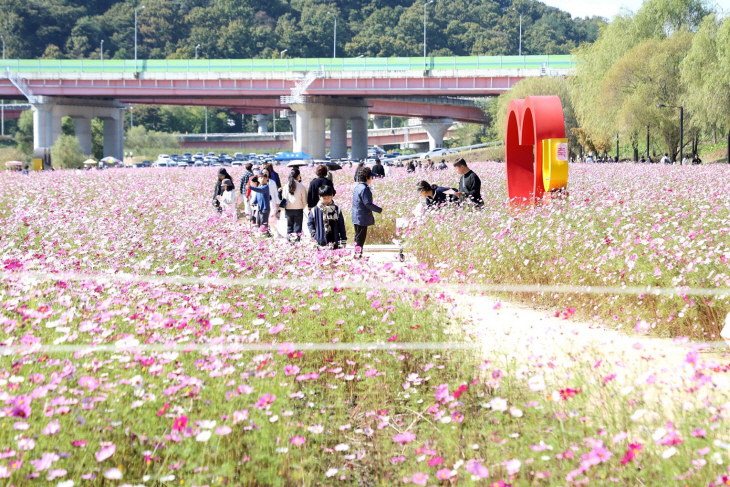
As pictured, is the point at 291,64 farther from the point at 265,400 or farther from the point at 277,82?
the point at 265,400

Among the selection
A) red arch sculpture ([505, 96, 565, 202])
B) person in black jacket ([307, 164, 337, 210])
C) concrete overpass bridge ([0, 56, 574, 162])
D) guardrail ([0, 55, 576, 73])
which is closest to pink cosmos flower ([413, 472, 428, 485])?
person in black jacket ([307, 164, 337, 210])

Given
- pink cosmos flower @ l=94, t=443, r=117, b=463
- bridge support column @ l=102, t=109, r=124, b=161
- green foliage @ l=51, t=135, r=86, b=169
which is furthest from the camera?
bridge support column @ l=102, t=109, r=124, b=161

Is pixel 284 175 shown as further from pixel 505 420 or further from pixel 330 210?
pixel 505 420

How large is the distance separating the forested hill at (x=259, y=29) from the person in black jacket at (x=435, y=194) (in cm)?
13003

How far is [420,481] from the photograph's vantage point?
3762mm

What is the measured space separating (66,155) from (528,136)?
59.5 m

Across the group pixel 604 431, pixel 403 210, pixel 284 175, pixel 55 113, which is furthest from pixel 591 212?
pixel 55 113

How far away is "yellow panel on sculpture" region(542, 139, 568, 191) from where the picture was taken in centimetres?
1498

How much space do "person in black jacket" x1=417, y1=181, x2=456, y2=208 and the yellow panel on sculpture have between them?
2.57m

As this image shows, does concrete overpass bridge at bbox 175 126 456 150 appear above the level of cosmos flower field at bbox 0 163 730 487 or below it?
above

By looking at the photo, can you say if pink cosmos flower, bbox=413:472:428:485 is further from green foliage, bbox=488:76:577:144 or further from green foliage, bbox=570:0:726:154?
green foliage, bbox=488:76:577:144

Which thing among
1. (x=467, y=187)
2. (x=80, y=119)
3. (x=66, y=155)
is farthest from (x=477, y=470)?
(x=80, y=119)

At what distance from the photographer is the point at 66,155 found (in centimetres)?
7050

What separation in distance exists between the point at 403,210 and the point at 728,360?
1041 cm
